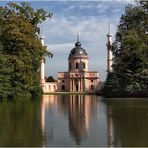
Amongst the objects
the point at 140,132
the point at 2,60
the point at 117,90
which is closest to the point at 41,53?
the point at 2,60

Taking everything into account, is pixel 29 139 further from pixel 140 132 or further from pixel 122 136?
pixel 140 132

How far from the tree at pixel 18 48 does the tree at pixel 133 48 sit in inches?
372

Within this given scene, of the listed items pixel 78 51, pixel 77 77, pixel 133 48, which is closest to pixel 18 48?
pixel 133 48

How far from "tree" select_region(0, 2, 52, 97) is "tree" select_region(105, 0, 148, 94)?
944cm

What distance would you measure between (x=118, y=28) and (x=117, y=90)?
22.5 m

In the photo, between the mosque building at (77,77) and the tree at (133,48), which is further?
the mosque building at (77,77)

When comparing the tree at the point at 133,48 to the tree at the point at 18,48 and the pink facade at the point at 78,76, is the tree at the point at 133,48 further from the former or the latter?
the pink facade at the point at 78,76

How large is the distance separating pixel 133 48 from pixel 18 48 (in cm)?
1666

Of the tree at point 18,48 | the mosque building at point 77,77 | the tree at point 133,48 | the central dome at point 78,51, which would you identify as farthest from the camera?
the mosque building at point 77,77

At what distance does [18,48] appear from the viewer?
161ft

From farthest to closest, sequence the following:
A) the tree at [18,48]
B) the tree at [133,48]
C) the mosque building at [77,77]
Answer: the mosque building at [77,77] → the tree at [18,48] → the tree at [133,48]

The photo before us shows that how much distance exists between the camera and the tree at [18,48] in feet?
152

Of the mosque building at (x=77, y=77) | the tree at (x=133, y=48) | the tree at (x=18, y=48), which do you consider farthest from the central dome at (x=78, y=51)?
the tree at (x=18, y=48)

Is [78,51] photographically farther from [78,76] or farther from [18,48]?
[18,48]
